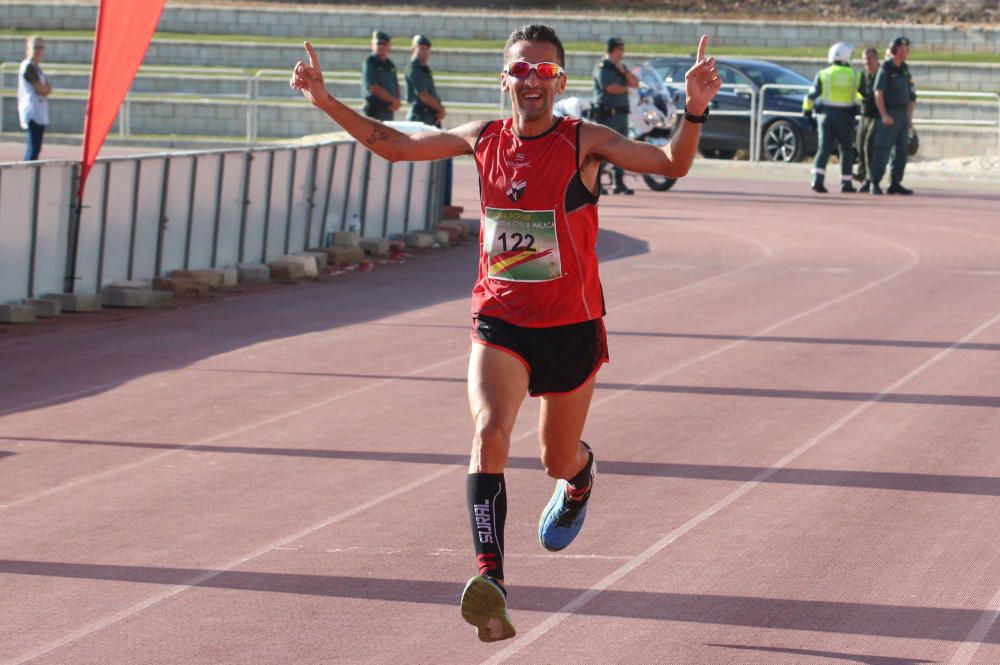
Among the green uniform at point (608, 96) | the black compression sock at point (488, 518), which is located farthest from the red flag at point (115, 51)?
the green uniform at point (608, 96)

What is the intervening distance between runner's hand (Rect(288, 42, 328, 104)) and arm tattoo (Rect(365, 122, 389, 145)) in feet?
0.87

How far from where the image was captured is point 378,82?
22.0 meters

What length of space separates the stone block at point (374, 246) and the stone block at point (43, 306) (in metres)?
5.63

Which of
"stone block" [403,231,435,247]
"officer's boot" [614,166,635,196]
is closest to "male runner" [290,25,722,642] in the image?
"stone block" [403,231,435,247]

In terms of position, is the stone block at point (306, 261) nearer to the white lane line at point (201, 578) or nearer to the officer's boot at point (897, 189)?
the white lane line at point (201, 578)

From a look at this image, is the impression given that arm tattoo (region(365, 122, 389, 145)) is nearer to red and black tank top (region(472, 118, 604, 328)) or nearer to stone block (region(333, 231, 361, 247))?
red and black tank top (region(472, 118, 604, 328))

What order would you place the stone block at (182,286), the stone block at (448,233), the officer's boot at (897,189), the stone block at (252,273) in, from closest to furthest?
the stone block at (182,286)
the stone block at (252,273)
the stone block at (448,233)
the officer's boot at (897,189)

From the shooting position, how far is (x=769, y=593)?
6723 millimetres

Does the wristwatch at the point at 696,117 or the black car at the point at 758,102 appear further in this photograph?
the black car at the point at 758,102

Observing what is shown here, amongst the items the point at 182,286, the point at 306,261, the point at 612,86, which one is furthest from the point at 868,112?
the point at 182,286

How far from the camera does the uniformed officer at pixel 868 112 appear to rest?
87.2 feet

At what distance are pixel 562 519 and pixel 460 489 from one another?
5.20ft

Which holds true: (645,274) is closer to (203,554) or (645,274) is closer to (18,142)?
(203,554)

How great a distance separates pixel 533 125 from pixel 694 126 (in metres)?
0.59
